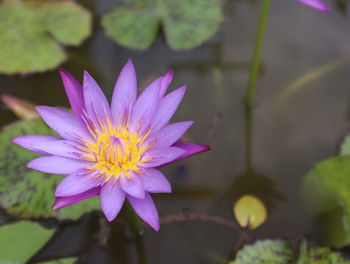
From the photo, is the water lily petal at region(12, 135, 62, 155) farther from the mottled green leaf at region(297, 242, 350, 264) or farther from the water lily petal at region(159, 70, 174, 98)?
the mottled green leaf at region(297, 242, 350, 264)

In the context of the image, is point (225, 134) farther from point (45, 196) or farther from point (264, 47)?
point (45, 196)

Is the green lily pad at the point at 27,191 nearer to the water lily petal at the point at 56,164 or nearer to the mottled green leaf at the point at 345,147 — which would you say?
the water lily petal at the point at 56,164

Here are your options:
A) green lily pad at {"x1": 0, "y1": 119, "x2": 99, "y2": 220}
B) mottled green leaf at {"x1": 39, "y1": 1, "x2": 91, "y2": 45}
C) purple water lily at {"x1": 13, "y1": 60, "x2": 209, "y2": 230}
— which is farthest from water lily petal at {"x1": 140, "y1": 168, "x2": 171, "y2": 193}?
mottled green leaf at {"x1": 39, "y1": 1, "x2": 91, "y2": 45}

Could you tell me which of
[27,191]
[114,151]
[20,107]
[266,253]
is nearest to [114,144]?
[114,151]

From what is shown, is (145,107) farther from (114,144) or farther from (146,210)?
(146,210)

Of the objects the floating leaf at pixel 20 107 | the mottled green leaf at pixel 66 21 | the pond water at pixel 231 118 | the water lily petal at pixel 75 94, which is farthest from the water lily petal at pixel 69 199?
the mottled green leaf at pixel 66 21

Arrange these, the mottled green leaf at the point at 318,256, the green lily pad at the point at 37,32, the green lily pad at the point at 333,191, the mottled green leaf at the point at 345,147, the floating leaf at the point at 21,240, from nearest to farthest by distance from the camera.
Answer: the mottled green leaf at the point at 318,256, the floating leaf at the point at 21,240, the green lily pad at the point at 333,191, the mottled green leaf at the point at 345,147, the green lily pad at the point at 37,32
